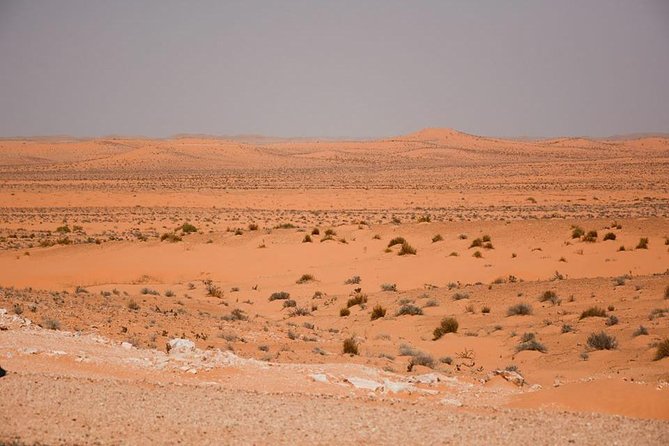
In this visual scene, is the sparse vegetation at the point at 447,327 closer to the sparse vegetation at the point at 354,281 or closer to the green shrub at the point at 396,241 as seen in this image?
the sparse vegetation at the point at 354,281

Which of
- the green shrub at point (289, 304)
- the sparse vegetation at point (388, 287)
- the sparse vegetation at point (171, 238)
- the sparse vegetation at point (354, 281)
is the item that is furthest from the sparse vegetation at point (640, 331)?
the sparse vegetation at point (171, 238)

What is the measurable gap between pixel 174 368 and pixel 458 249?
1900 cm

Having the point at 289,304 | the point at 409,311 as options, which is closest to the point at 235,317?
the point at 289,304

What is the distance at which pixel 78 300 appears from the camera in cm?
1766

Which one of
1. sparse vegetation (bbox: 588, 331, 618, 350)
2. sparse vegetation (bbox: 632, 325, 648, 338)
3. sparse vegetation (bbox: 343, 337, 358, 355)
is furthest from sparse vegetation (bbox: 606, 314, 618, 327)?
sparse vegetation (bbox: 343, 337, 358, 355)

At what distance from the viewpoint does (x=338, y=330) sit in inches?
724

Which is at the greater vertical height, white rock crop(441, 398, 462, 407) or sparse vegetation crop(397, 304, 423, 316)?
white rock crop(441, 398, 462, 407)

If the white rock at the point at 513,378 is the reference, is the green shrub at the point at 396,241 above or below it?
below

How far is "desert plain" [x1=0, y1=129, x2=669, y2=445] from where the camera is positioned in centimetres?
804

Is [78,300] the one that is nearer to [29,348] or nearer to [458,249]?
[29,348]

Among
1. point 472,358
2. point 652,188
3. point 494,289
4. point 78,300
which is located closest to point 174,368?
point 472,358

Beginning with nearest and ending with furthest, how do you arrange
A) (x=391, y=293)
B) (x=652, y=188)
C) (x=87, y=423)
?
(x=87, y=423), (x=391, y=293), (x=652, y=188)

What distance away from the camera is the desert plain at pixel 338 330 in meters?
8.04

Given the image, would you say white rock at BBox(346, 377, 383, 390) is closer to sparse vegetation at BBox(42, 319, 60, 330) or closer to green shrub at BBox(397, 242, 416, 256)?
sparse vegetation at BBox(42, 319, 60, 330)
